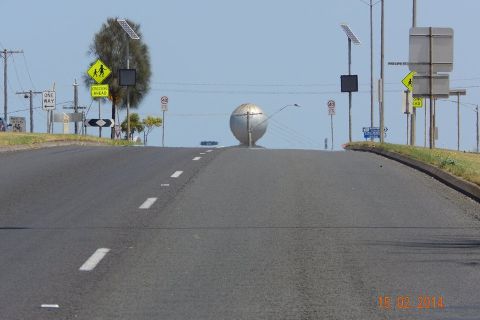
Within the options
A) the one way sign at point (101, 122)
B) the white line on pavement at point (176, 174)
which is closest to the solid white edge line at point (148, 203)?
the white line on pavement at point (176, 174)

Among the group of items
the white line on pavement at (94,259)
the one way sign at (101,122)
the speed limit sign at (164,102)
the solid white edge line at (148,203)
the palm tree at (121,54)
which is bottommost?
the white line on pavement at (94,259)

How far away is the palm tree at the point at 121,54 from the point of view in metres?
85.8

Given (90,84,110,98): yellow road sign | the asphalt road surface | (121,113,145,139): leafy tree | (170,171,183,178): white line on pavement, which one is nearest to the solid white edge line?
the asphalt road surface

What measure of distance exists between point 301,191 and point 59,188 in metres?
4.51

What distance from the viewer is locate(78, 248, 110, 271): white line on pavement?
1279cm

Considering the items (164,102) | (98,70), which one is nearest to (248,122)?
(164,102)

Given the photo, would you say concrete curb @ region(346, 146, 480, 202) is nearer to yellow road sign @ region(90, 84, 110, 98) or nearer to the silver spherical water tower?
yellow road sign @ region(90, 84, 110, 98)

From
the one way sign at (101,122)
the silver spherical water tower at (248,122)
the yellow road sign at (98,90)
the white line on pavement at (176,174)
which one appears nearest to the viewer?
the white line on pavement at (176,174)

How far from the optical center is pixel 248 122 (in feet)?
275

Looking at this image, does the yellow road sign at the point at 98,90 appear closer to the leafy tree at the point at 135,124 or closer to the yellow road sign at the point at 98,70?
the yellow road sign at the point at 98,70

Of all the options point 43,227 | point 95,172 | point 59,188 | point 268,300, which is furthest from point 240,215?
point 95,172

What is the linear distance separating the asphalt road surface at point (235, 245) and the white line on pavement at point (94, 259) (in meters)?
0.02

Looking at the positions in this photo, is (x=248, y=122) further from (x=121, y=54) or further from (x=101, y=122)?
(x=101, y=122)

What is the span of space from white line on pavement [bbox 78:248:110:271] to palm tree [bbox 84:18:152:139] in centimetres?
7090
